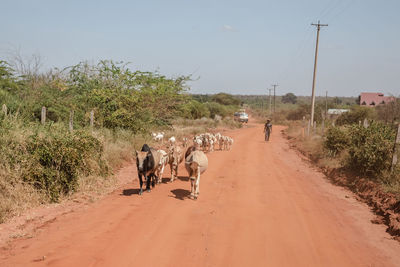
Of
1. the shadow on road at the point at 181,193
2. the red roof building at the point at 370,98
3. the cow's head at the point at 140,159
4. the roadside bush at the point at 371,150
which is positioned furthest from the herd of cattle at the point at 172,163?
the red roof building at the point at 370,98

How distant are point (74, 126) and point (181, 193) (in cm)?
656

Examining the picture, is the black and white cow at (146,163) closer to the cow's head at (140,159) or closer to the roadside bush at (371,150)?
the cow's head at (140,159)

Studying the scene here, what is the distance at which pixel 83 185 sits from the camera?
9750 millimetres

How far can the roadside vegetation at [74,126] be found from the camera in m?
8.45

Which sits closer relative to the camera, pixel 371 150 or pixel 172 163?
pixel 172 163

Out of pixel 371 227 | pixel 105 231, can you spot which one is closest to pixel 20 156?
pixel 105 231

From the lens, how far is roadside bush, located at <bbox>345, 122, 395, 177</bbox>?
12.0 meters

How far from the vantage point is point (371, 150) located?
1236 centimetres

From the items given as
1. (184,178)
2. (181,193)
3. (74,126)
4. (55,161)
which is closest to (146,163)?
(181,193)

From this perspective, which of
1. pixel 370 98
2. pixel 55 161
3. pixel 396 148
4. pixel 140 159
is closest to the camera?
pixel 55 161

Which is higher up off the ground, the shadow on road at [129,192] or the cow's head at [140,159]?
the cow's head at [140,159]

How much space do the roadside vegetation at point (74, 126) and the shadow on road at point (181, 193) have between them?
2409 mm

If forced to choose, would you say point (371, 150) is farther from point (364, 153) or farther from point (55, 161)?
point (55, 161)

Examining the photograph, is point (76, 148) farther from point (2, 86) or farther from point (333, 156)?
point (333, 156)
